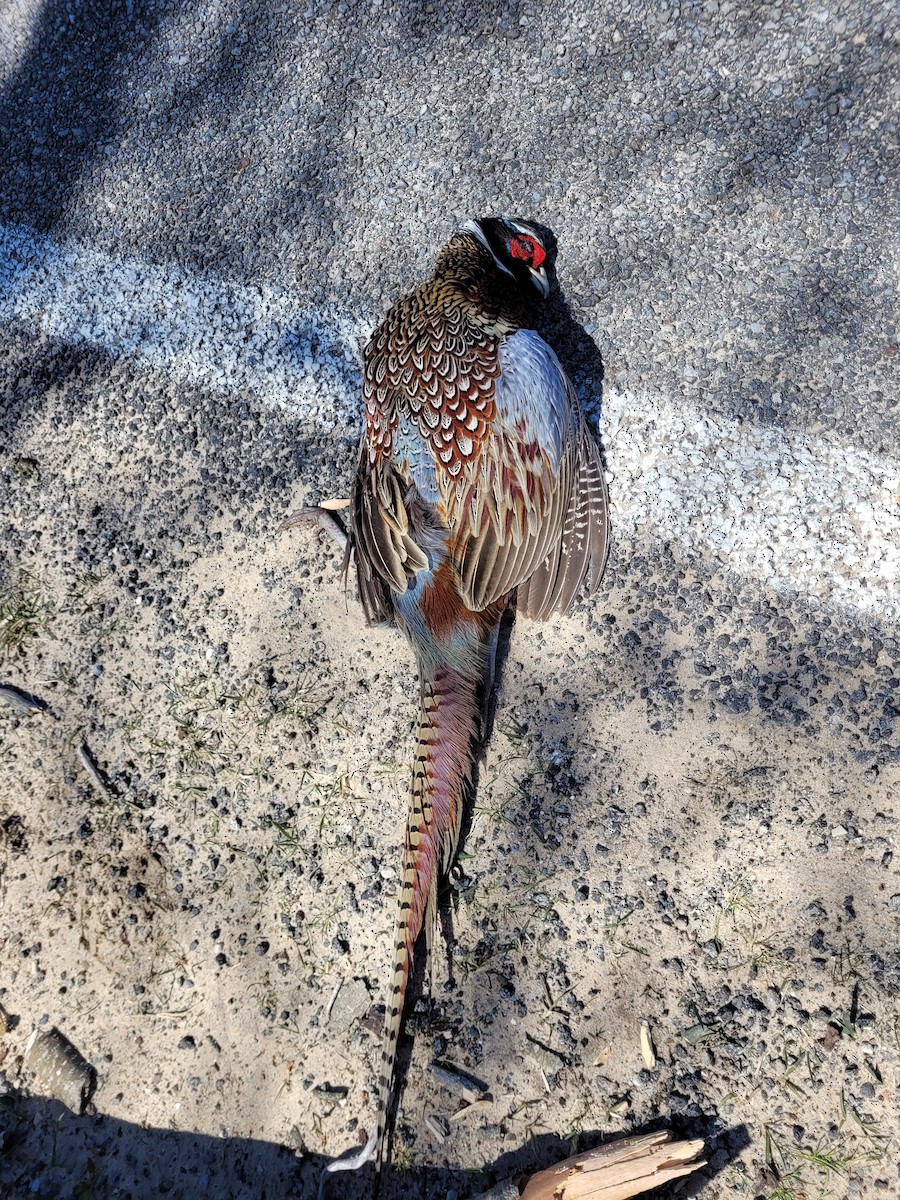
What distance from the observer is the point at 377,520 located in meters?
2.76

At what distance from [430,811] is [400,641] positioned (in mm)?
761

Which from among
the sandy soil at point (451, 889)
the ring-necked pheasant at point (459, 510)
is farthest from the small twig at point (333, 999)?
the ring-necked pheasant at point (459, 510)

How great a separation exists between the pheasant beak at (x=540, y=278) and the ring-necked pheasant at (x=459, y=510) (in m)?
0.33

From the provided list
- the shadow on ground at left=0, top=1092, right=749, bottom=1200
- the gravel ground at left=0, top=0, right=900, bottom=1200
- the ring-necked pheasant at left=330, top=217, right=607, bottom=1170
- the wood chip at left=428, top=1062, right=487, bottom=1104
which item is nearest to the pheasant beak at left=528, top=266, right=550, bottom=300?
the gravel ground at left=0, top=0, right=900, bottom=1200

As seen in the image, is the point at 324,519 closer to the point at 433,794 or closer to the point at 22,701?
the point at 433,794

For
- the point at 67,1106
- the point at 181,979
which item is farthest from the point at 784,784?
the point at 67,1106

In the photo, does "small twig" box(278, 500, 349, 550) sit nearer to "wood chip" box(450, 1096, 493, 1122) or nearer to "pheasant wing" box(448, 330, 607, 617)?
"pheasant wing" box(448, 330, 607, 617)

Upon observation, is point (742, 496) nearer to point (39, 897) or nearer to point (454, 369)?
point (454, 369)

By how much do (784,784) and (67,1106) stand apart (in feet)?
8.46

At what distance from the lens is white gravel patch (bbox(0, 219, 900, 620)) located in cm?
283

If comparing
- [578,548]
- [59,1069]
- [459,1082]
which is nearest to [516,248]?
[578,548]

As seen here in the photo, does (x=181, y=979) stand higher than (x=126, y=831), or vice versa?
(x=126, y=831)

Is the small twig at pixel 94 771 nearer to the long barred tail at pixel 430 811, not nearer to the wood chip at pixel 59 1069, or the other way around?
the wood chip at pixel 59 1069

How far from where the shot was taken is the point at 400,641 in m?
3.00
